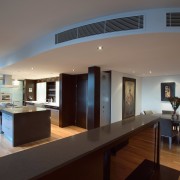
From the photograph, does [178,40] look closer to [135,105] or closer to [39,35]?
[39,35]

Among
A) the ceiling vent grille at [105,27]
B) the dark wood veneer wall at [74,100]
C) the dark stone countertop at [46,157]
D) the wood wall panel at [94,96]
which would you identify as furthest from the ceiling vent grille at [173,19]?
the dark wood veneer wall at [74,100]

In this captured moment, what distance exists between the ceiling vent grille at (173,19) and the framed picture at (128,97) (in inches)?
156

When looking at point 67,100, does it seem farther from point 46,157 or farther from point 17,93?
point 46,157

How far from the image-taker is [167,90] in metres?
5.88

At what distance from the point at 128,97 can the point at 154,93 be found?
4.51 ft

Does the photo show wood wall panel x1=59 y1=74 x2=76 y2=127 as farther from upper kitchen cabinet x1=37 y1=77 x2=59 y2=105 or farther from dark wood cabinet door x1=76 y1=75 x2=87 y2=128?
upper kitchen cabinet x1=37 y1=77 x2=59 y2=105

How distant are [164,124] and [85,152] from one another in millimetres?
3688

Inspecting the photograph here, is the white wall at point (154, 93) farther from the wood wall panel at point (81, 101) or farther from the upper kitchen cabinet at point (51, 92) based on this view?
the upper kitchen cabinet at point (51, 92)

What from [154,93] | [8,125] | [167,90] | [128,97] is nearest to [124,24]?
[8,125]

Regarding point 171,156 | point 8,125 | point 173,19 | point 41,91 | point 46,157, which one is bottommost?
point 171,156

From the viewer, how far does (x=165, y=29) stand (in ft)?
5.57

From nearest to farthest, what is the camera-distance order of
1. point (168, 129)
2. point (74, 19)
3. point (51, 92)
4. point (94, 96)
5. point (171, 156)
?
point (74, 19), point (171, 156), point (168, 129), point (94, 96), point (51, 92)

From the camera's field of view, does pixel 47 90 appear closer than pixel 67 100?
No

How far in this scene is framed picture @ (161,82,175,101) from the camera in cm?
574
